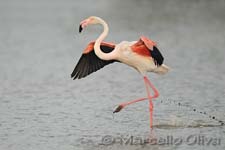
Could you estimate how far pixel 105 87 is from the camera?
42.6 feet

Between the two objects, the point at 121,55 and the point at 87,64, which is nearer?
the point at 121,55

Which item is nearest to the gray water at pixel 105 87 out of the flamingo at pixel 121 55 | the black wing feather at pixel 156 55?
the flamingo at pixel 121 55

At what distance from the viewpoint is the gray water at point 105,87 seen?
9.25m

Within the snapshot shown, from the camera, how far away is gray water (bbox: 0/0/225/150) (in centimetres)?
925

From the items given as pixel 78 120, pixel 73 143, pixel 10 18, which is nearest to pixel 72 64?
pixel 78 120

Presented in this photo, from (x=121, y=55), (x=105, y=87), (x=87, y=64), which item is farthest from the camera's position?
(x=105, y=87)

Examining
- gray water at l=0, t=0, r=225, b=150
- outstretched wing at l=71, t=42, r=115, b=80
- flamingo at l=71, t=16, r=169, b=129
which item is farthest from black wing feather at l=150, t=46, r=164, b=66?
gray water at l=0, t=0, r=225, b=150

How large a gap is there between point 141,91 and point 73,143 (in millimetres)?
3940

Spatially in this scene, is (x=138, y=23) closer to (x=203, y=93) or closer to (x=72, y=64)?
(x=72, y=64)

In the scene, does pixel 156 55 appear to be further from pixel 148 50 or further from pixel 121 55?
pixel 121 55

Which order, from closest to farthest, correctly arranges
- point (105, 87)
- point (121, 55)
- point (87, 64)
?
point (121, 55) < point (87, 64) < point (105, 87)

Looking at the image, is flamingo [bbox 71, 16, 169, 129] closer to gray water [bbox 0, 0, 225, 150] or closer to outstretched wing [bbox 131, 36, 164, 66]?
outstretched wing [bbox 131, 36, 164, 66]

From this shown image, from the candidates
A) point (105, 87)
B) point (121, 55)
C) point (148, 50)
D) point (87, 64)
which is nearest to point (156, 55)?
point (148, 50)

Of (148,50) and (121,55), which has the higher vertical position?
(148,50)
